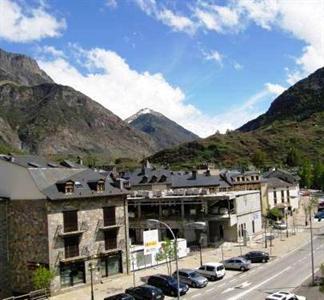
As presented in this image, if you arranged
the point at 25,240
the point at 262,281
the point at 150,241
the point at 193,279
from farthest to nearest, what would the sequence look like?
the point at 150,241
the point at 262,281
the point at 193,279
the point at 25,240

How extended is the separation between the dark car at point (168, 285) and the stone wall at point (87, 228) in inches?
255

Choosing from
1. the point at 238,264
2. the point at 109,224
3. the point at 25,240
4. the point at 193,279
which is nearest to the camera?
the point at 25,240

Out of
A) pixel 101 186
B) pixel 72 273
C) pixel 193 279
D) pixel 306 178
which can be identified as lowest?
pixel 193 279

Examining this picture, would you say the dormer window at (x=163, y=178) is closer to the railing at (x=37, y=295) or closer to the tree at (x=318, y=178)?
the railing at (x=37, y=295)

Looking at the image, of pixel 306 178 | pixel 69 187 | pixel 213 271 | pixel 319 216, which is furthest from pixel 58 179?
pixel 306 178

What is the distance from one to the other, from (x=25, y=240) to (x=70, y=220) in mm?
4469

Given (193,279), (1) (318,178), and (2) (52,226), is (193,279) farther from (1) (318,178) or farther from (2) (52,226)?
(1) (318,178)

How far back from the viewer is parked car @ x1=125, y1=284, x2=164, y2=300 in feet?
139

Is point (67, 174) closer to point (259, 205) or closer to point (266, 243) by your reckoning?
point (266, 243)

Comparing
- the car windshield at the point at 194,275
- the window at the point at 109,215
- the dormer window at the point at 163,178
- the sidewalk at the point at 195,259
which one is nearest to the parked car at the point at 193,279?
the car windshield at the point at 194,275

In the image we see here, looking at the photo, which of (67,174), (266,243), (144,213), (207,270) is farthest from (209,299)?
(144,213)

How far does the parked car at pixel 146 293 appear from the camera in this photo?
4225cm

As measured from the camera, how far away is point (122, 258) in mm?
53969

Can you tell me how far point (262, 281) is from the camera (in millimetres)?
49688
